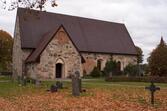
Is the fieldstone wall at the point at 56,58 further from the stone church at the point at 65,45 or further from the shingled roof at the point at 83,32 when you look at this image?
the shingled roof at the point at 83,32

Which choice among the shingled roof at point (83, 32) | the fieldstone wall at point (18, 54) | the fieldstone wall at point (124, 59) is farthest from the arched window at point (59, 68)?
the fieldstone wall at point (124, 59)

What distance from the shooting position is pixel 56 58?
48.1m

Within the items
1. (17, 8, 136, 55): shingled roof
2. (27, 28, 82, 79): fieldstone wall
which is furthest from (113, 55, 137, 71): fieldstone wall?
(27, 28, 82, 79): fieldstone wall

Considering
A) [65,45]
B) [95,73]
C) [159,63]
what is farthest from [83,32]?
[159,63]

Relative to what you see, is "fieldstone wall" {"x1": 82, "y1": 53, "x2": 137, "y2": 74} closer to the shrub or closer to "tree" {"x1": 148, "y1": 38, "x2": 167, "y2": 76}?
the shrub

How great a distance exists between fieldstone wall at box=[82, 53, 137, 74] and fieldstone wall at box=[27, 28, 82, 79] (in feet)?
22.7

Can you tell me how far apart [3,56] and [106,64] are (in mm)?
21869

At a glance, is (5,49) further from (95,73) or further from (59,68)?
(59,68)

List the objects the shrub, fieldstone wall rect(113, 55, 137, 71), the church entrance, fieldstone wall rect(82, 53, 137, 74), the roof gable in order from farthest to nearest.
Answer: fieldstone wall rect(113, 55, 137, 71), fieldstone wall rect(82, 53, 137, 74), the shrub, the church entrance, the roof gable

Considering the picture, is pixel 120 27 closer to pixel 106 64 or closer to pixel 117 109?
pixel 106 64

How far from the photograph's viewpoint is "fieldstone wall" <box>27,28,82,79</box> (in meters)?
46.8

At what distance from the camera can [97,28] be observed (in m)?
61.0

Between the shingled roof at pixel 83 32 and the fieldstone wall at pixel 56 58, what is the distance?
400 centimetres

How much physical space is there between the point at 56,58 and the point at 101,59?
12.6m
